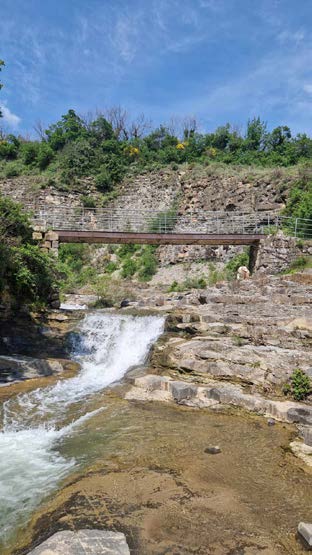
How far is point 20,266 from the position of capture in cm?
1273

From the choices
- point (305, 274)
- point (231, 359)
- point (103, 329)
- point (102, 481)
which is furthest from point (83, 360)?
point (305, 274)

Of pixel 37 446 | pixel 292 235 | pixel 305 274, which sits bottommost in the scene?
pixel 37 446

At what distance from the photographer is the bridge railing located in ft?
75.2

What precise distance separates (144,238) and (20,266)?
8177 millimetres

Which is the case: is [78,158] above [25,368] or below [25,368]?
above

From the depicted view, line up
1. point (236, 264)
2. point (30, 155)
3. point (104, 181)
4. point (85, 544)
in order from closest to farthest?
point (85, 544) → point (236, 264) → point (104, 181) → point (30, 155)

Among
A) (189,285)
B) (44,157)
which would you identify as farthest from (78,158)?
(189,285)

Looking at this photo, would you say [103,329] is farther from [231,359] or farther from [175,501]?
[175,501]

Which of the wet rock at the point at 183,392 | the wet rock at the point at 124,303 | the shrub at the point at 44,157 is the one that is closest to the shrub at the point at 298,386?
the wet rock at the point at 183,392

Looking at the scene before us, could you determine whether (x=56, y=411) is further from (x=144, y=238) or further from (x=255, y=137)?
(x=255, y=137)

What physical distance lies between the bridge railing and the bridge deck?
5.70ft

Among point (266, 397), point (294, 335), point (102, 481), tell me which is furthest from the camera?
point (294, 335)

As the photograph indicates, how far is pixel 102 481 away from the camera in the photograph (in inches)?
201

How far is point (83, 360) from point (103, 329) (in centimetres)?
180
